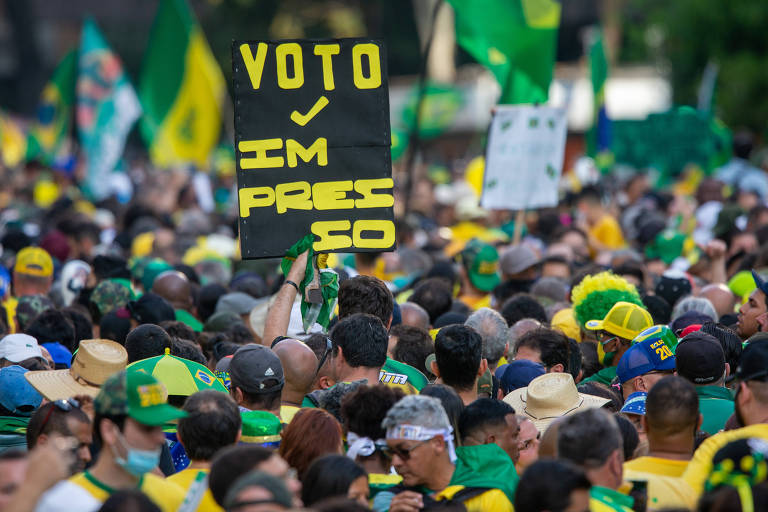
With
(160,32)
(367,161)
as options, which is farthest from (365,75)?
(160,32)

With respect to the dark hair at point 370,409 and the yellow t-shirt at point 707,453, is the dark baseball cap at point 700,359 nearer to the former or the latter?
the yellow t-shirt at point 707,453

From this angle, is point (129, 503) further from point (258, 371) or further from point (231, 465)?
point (258, 371)

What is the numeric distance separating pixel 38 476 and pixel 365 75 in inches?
139

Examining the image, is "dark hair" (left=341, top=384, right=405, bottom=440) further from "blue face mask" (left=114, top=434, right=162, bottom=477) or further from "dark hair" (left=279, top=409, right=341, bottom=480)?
"blue face mask" (left=114, top=434, right=162, bottom=477)

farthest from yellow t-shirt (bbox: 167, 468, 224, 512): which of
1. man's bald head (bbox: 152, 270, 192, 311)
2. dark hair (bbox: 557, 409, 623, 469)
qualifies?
man's bald head (bbox: 152, 270, 192, 311)

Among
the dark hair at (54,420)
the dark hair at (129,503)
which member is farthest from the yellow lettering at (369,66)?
the dark hair at (129,503)

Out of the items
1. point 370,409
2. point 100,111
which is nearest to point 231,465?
point 370,409

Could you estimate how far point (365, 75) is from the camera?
266 inches

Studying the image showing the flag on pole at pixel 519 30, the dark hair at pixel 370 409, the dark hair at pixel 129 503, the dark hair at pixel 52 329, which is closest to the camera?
the dark hair at pixel 129 503

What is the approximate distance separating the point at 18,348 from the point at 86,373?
904 millimetres

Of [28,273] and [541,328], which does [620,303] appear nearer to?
[541,328]

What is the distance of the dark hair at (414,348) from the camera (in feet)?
21.2

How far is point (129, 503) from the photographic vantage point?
3.72 meters

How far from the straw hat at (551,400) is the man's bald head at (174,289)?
3.43 meters
